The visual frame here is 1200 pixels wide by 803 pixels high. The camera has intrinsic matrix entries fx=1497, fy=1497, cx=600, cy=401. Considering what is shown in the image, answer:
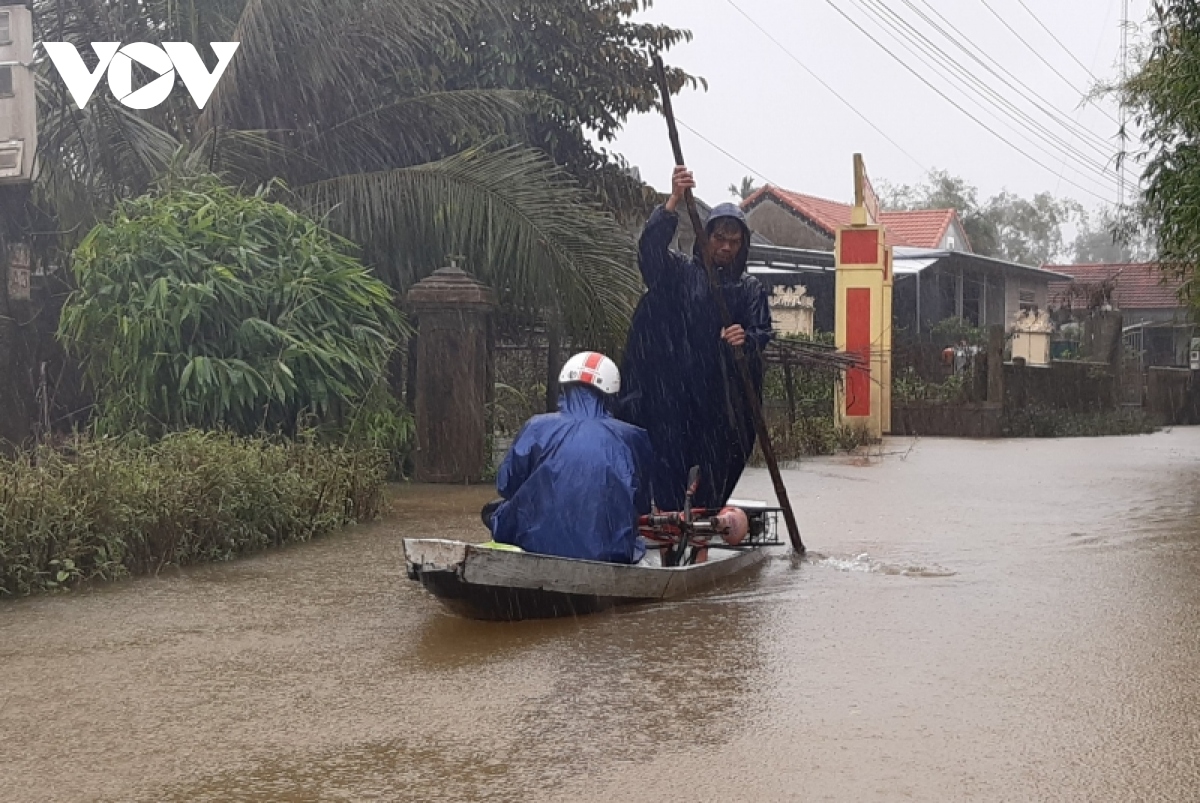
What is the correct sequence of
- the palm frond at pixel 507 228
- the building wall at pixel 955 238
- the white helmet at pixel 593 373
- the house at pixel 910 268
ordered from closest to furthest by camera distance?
the white helmet at pixel 593 373, the palm frond at pixel 507 228, the house at pixel 910 268, the building wall at pixel 955 238

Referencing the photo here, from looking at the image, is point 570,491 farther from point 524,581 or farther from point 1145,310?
point 1145,310

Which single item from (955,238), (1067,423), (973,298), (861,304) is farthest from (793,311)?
(955,238)

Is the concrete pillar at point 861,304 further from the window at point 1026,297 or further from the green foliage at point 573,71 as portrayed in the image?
the window at point 1026,297

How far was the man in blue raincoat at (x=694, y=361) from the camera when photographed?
27.8 ft

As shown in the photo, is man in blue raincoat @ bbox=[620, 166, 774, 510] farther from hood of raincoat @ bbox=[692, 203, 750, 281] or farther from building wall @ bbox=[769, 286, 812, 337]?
building wall @ bbox=[769, 286, 812, 337]

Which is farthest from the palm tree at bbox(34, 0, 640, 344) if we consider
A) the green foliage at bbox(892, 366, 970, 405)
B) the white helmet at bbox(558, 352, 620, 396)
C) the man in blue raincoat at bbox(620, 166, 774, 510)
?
the green foliage at bbox(892, 366, 970, 405)

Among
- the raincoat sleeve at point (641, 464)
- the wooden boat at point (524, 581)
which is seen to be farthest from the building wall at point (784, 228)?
the wooden boat at point (524, 581)

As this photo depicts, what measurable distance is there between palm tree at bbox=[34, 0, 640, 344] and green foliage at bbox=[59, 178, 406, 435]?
47.1 inches

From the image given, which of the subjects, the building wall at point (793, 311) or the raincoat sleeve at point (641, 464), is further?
the building wall at point (793, 311)

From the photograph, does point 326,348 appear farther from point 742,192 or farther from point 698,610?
point 742,192

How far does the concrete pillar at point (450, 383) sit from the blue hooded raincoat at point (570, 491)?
19.3ft

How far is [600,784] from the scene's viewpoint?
13.9ft

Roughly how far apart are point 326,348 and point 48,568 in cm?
402

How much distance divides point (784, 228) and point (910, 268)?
10066 mm
